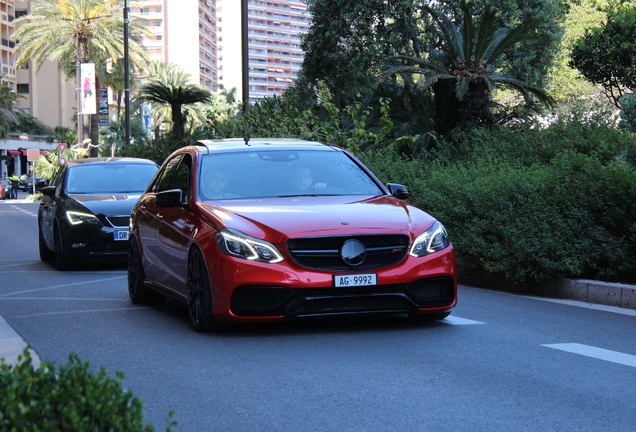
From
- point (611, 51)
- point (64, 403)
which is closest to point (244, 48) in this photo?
point (611, 51)

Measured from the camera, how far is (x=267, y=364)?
6223mm

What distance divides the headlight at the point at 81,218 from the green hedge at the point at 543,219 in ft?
14.9

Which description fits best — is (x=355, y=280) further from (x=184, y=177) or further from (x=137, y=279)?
(x=137, y=279)

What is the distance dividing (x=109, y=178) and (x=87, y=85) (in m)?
35.4

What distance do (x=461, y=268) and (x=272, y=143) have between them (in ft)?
11.7

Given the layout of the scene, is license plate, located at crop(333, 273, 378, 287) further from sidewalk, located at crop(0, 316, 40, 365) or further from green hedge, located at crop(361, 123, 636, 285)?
green hedge, located at crop(361, 123, 636, 285)

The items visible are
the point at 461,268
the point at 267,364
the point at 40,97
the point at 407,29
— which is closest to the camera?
the point at 267,364

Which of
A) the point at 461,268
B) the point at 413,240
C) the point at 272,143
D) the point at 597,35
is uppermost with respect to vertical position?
the point at 597,35

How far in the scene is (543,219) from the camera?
10609 mm

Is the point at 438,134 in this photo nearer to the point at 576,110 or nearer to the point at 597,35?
the point at 576,110

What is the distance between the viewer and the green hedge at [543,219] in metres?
9.97

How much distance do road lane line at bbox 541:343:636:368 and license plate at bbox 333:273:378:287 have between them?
1.34 metres

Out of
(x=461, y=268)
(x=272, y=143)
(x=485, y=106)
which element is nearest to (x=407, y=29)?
(x=485, y=106)

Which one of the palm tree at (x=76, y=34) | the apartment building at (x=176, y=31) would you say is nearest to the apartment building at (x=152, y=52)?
the apartment building at (x=176, y=31)
